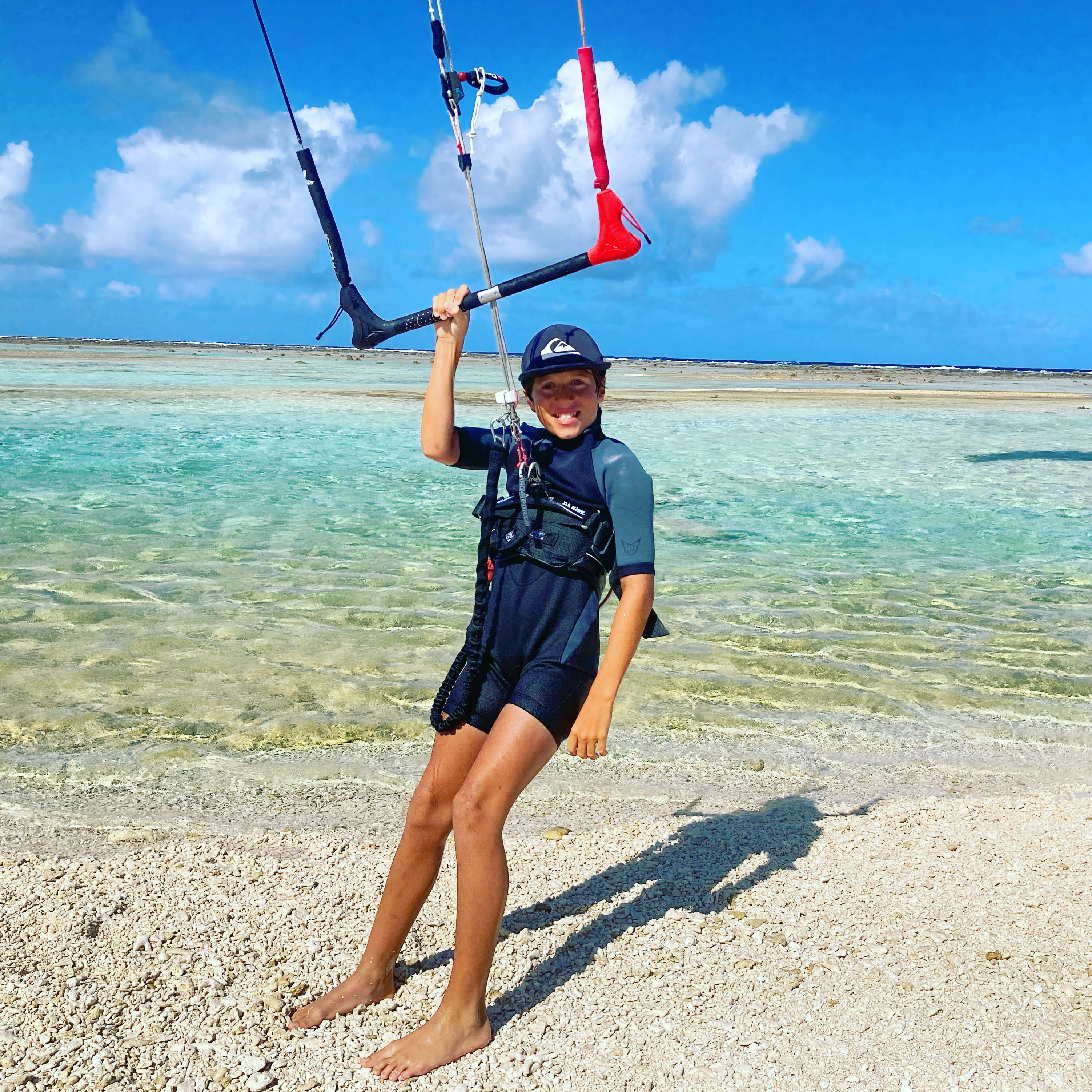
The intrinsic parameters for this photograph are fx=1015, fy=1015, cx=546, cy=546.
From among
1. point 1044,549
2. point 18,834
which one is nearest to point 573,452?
point 18,834

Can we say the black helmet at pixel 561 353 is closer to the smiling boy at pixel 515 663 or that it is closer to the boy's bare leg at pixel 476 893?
the smiling boy at pixel 515 663

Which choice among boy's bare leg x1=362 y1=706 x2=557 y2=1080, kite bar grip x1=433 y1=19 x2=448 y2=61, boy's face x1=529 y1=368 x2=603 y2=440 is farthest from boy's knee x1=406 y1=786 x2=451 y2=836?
kite bar grip x1=433 y1=19 x2=448 y2=61

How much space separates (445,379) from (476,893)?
1708 mm

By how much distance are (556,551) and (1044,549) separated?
10809mm

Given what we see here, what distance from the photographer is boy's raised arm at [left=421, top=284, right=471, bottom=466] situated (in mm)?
3510

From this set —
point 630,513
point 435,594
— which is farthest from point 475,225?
point 435,594

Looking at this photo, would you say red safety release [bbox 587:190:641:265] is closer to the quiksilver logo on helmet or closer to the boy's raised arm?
the quiksilver logo on helmet

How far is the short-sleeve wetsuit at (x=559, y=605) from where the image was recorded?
10.9 feet

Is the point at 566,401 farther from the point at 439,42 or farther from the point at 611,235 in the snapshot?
the point at 439,42

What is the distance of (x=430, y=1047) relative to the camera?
3162 mm

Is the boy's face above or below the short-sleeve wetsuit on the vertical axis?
above

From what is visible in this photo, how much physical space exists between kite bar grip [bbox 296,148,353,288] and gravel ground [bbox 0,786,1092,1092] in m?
2.56

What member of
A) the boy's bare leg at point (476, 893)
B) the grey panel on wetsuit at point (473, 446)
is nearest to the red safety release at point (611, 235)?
the grey panel on wetsuit at point (473, 446)

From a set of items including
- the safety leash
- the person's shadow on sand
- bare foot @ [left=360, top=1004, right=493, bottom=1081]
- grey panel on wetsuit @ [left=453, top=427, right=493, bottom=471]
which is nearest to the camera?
bare foot @ [left=360, top=1004, right=493, bottom=1081]
